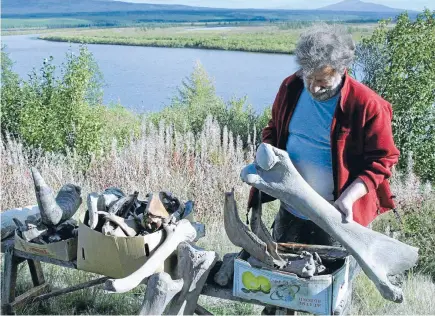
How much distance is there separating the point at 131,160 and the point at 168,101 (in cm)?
753

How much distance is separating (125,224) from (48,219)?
47 cm

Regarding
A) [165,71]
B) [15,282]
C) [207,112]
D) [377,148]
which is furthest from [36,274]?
[165,71]

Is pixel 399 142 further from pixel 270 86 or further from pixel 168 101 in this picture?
pixel 270 86

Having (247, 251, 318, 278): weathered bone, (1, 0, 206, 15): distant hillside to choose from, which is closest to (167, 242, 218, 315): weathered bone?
(247, 251, 318, 278): weathered bone

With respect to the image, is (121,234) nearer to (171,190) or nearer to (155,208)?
(155,208)

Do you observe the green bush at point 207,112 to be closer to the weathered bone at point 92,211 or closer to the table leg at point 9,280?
the table leg at point 9,280

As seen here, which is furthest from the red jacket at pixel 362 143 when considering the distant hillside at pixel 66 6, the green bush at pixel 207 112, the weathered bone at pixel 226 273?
the distant hillside at pixel 66 6

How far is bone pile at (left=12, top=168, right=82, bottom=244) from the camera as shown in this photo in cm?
268

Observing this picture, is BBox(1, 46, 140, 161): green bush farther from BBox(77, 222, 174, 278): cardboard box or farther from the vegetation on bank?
BBox(77, 222, 174, 278): cardboard box

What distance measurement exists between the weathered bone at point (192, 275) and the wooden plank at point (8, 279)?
1138 mm

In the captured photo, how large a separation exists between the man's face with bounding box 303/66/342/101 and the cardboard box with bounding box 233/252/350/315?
2.11 feet

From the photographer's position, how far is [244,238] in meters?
2.22

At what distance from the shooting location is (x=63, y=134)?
23.1 feet

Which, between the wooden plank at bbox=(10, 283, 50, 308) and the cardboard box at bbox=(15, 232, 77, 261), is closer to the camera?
the cardboard box at bbox=(15, 232, 77, 261)
